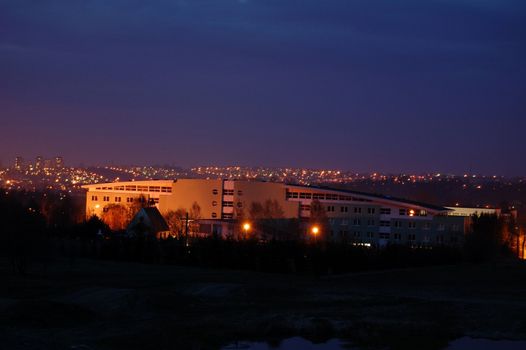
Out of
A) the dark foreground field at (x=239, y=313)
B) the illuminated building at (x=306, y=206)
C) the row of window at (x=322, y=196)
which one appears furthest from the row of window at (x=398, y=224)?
the dark foreground field at (x=239, y=313)

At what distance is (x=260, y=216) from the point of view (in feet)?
310

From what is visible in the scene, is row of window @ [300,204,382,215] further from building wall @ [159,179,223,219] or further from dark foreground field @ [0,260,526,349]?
dark foreground field @ [0,260,526,349]

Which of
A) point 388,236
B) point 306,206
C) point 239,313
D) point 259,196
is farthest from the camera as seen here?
point 259,196

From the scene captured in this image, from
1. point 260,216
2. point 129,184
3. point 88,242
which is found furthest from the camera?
point 129,184

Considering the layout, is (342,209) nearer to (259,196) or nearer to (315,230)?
(259,196)

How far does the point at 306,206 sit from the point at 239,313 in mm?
75634

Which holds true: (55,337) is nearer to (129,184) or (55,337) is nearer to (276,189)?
(276,189)

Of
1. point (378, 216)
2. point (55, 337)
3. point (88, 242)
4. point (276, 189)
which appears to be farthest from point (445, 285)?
point (276, 189)

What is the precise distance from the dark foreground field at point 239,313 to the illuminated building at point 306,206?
4912 cm

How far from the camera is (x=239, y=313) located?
26.5 meters

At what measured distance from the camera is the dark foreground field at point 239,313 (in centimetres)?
2202

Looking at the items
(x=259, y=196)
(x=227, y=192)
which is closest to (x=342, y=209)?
(x=259, y=196)

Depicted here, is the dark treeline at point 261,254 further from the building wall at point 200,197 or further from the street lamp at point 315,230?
the building wall at point 200,197

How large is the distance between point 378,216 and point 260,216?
42.4 feet
